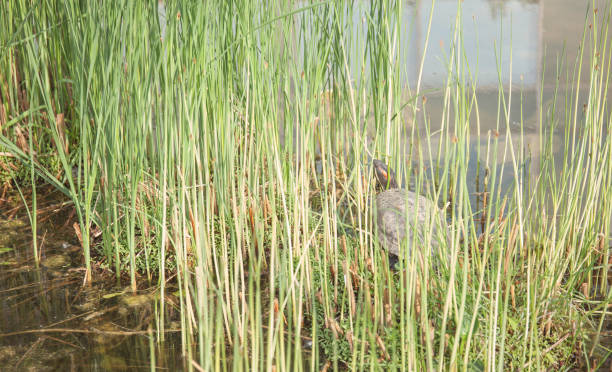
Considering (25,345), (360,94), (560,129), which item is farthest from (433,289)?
(560,129)

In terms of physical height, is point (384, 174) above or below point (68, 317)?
above

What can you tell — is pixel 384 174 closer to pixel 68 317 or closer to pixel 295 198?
pixel 295 198

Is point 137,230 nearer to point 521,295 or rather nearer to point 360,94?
point 360,94

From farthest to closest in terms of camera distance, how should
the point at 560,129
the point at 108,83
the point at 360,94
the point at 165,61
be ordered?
the point at 560,129, the point at 360,94, the point at 108,83, the point at 165,61

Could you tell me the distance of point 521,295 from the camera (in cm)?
154

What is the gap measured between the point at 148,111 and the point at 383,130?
72 cm

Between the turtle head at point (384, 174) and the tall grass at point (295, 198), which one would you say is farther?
the turtle head at point (384, 174)

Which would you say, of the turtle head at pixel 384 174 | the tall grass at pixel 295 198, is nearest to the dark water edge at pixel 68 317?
the tall grass at pixel 295 198

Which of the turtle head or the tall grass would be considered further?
the turtle head

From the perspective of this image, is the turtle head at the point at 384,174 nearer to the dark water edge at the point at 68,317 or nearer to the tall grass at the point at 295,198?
the tall grass at the point at 295,198

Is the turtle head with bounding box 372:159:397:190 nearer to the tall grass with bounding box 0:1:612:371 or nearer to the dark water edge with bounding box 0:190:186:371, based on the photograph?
the tall grass with bounding box 0:1:612:371

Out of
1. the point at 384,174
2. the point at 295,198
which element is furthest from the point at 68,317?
the point at 384,174

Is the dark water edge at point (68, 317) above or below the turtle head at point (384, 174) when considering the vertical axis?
below

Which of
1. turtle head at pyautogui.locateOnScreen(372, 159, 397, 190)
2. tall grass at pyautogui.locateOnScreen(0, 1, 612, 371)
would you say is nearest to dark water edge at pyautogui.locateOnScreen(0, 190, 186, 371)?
tall grass at pyautogui.locateOnScreen(0, 1, 612, 371)
